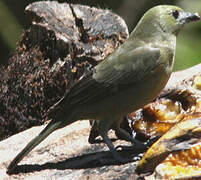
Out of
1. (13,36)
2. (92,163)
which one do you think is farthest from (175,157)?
(13,36)

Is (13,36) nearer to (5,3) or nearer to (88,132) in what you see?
(5,3)

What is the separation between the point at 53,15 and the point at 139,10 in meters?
2.43

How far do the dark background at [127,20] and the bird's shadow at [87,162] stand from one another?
2946 millimetres

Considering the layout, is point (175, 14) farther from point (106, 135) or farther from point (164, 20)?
point (106, 135)

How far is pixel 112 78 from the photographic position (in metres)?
4.38

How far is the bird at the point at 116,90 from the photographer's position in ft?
14.1

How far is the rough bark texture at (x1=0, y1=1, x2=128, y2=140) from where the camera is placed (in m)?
5.98

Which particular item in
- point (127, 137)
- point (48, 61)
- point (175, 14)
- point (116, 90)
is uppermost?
point (175, 14)

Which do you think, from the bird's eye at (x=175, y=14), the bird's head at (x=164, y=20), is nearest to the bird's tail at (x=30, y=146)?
the bird's head at (x=164, y=20)

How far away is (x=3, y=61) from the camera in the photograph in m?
8.02

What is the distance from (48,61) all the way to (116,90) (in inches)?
74.4

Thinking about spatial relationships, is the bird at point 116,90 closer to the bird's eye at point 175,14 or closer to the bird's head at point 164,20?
the bird's head at point 164,20

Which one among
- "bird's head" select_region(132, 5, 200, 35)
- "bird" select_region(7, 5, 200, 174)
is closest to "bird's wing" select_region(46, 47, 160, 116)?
"bird" select_region(7, 5, 200, 174)

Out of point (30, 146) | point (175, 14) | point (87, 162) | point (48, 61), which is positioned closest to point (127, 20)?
point (48, 61)
